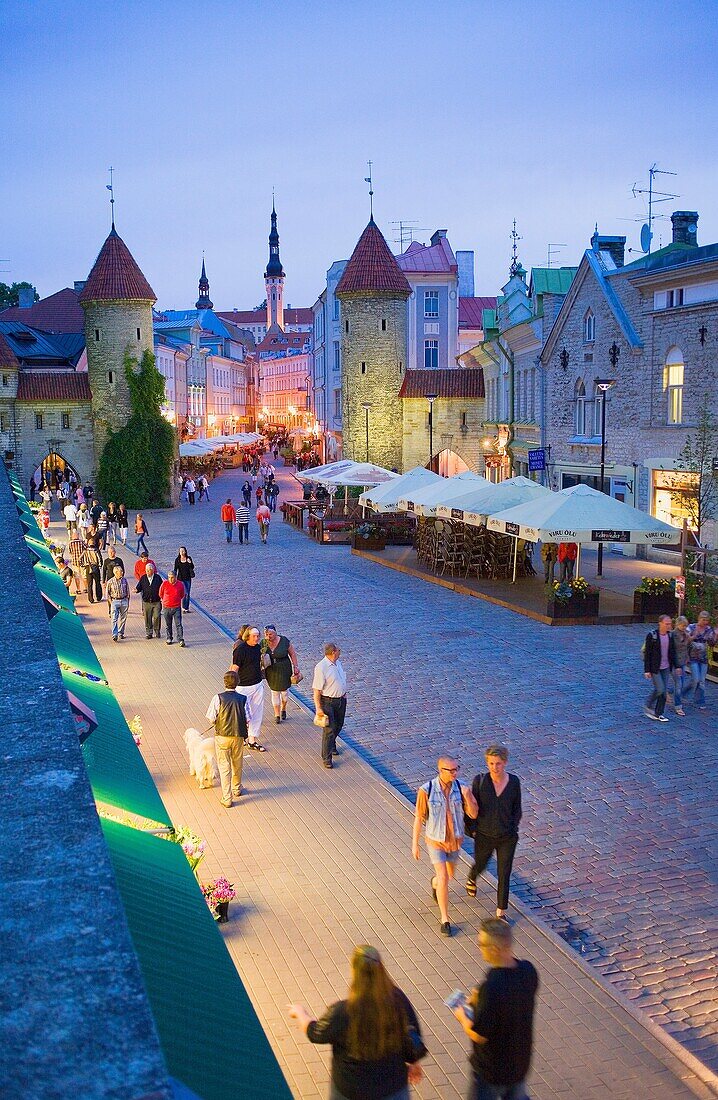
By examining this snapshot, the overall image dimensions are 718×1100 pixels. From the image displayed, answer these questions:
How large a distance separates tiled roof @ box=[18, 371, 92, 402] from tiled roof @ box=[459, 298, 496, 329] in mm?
30636

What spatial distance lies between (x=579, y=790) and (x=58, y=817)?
8.90 m

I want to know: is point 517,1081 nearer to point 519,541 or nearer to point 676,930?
point 676,930

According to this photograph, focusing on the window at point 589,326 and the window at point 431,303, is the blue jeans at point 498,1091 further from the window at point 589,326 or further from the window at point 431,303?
the window at point 431,303

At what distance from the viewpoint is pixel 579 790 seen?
11.1m

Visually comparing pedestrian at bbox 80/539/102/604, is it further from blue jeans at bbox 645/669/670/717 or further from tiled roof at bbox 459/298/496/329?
tiled roof at bbox 459/298/496/329

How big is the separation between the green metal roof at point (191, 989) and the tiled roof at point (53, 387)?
50661 millimetres

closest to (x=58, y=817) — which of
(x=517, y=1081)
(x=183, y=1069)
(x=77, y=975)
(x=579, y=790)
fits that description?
(x=77, y=975)

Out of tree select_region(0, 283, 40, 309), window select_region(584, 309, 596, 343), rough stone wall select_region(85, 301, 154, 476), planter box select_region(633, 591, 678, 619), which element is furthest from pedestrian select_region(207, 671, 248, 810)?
tree select_region(0, 283, 40, 309)

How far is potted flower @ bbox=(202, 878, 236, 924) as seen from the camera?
803cm

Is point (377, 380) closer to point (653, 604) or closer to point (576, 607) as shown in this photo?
point (576, 607)

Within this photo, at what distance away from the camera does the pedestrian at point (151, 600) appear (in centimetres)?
2017

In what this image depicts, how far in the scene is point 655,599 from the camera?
20.4 m

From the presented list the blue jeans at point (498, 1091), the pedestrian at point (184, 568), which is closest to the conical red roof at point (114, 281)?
the pedestrian at point (184, 568)

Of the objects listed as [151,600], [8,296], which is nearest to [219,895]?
[151,600]
